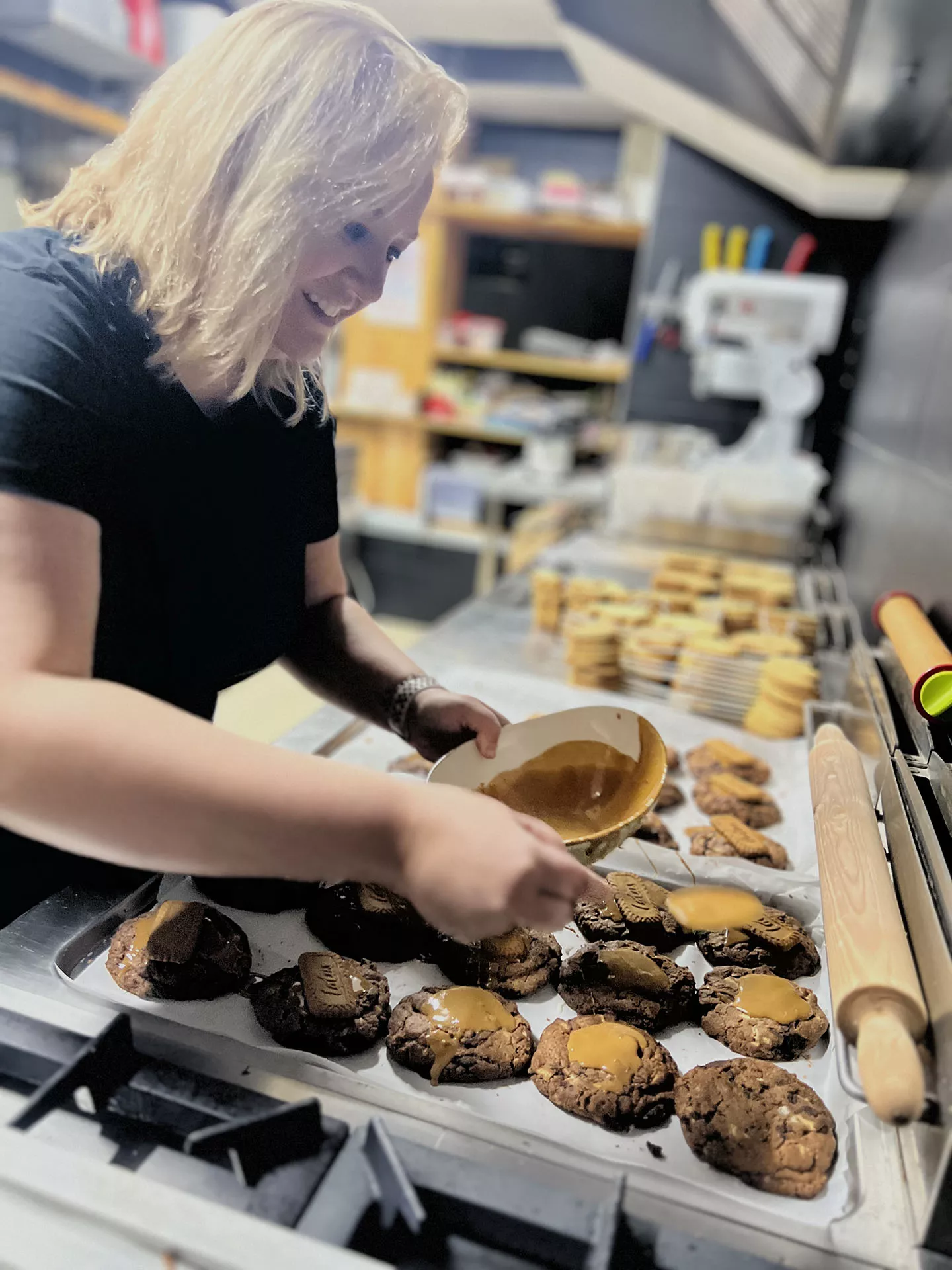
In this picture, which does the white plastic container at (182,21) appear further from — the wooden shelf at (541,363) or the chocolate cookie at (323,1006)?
the chocolate cookie at (323,1006)

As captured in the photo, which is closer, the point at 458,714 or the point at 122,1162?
the point at 122,1162

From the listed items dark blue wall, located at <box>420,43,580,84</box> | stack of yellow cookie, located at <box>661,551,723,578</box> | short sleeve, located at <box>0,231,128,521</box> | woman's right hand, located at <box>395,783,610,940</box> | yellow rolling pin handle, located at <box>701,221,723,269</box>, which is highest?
dark blue wall, located at <box>420,43,580,84</box>

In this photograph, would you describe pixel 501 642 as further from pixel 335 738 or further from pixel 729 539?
pixel 729 539

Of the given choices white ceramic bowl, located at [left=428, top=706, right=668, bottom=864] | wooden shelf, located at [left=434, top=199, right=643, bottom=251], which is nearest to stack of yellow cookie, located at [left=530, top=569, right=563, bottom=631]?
white ceramic bowl, located at [left=428, top=706, right=668, bottom=864]

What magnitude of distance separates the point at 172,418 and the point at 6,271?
167 millimetres

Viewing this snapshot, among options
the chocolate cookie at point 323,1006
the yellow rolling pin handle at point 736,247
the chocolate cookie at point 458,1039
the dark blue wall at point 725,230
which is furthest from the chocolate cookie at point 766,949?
the yellow rolling pin handle at point 736,247

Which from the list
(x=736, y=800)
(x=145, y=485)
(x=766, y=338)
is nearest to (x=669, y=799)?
(x=736, y=800)

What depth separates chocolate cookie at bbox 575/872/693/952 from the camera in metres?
1.01

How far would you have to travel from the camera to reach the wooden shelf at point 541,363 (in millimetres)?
4730

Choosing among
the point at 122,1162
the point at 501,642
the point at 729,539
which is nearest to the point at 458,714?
the point at 122,1162

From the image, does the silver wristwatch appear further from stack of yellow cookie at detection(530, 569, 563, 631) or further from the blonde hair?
stack of yellow cookie at detection(530, 569, 563, 631)

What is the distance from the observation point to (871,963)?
72cm

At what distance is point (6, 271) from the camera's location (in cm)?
72

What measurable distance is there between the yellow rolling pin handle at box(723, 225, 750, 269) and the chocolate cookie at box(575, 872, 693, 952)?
3.12 m
